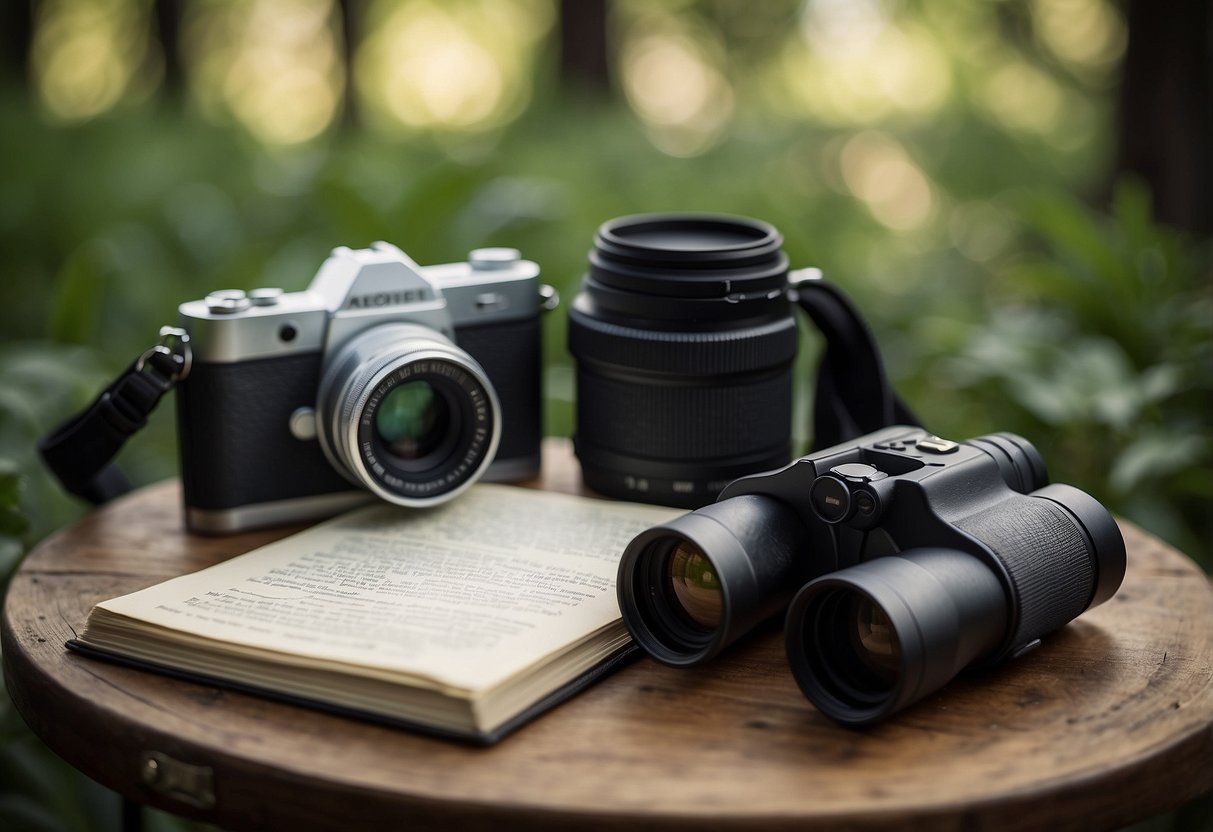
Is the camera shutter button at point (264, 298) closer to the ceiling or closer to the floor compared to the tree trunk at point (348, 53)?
closer to the floor

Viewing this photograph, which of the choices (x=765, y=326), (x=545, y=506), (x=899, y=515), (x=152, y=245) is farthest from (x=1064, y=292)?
(x=152, y=245)

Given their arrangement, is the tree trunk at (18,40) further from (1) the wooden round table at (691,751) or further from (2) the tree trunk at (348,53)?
(1) the wooden round table at (691,751)

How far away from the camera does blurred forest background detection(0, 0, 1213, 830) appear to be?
222cm

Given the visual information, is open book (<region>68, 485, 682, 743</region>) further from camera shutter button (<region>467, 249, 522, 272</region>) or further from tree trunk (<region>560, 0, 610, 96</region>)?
tree trunk (<region>560, 0, 610, 96</region>)

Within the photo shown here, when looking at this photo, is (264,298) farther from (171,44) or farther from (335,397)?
(171,44)

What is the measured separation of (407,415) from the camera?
1.46m

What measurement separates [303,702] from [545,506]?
1.66 ft

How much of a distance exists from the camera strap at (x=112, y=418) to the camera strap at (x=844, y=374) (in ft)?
2.44

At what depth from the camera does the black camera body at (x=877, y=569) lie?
0.95m

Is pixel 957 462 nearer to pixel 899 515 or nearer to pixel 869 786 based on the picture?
pixel 899 515

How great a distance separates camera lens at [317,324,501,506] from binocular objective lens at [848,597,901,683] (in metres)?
0.57

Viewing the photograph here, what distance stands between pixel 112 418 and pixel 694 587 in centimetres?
76

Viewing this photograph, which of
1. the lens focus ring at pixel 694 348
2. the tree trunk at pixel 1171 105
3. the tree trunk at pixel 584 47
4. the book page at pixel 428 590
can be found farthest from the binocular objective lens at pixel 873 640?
the tree trunk at pixel 584 47

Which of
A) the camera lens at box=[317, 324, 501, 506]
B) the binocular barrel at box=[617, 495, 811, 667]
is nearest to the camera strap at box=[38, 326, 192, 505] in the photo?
the camera lens at box=[317, 324, 501, 506]
